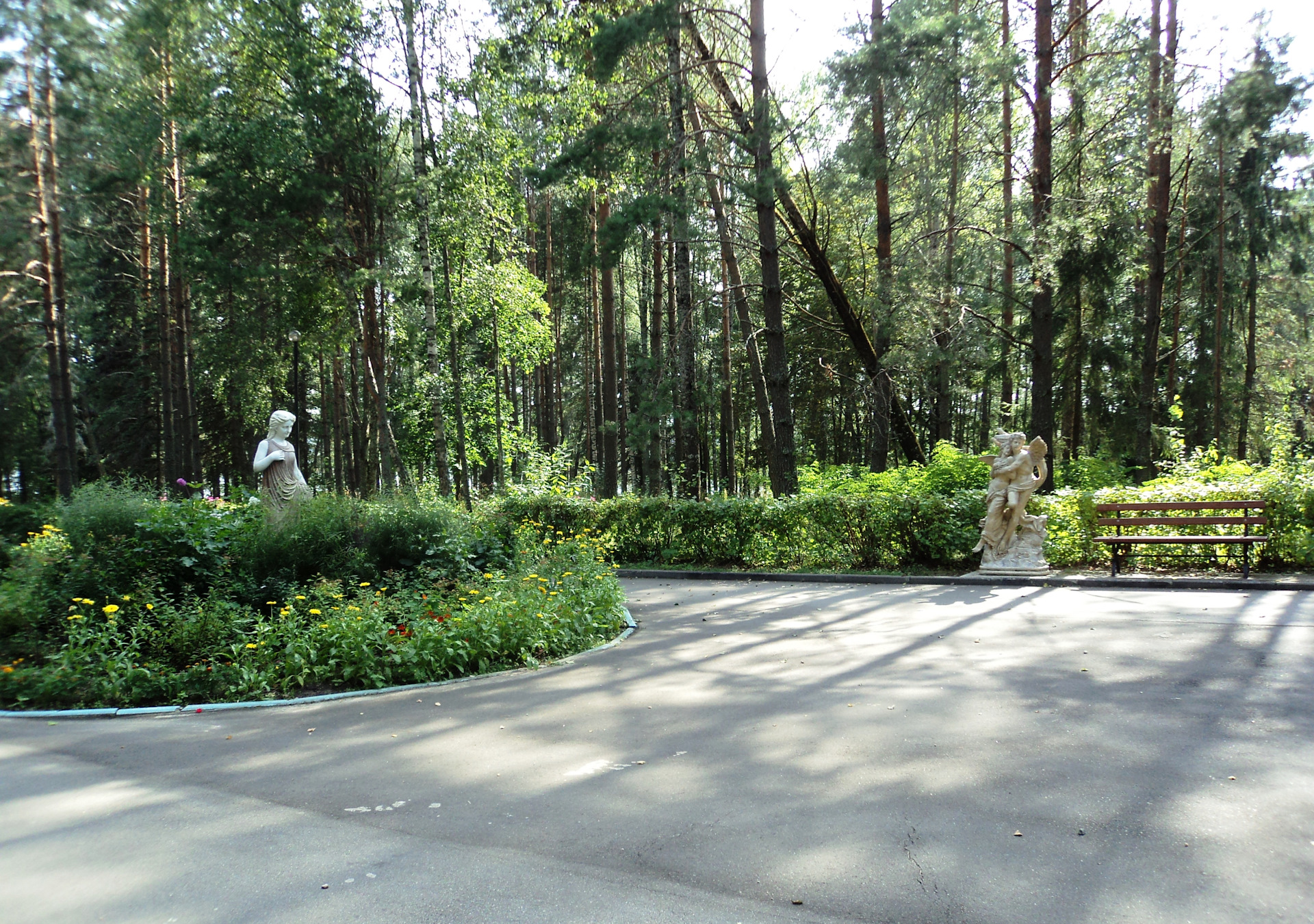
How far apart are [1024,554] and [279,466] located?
443 inches

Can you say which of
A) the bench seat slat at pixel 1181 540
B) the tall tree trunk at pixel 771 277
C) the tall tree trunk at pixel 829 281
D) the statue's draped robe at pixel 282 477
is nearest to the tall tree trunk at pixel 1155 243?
the tall tree trunk at pixel 829 281

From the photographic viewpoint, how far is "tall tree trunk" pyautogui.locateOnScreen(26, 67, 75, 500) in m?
19.5

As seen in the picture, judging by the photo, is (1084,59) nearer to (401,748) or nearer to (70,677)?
(401,748)

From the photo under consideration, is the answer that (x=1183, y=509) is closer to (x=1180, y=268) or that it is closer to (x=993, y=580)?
(x=993, y=580)

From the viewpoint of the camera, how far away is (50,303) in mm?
19766

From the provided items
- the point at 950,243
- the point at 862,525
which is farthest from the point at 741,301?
the point at 862,525

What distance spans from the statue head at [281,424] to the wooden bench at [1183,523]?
12.0 meters

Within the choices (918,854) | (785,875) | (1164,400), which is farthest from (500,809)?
(1164,400)

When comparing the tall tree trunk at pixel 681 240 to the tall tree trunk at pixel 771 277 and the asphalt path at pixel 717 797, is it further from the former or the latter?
the asphalt path at pixel 717 797

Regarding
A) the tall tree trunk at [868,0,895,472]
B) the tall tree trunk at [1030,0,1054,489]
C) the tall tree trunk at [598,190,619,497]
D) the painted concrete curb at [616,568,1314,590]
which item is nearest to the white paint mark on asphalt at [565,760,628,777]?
the painted concrete curb at [616,568,1314,590]

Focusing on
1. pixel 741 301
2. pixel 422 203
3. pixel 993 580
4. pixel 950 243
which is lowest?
pixel 993 580

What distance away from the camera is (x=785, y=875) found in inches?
137

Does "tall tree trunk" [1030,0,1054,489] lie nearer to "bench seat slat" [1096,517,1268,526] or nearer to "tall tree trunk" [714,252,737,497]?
"bench seat slat" [1096,517,1268,526]

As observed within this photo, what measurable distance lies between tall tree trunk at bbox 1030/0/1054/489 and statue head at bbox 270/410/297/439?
1324cm
